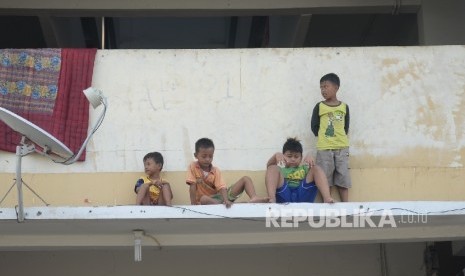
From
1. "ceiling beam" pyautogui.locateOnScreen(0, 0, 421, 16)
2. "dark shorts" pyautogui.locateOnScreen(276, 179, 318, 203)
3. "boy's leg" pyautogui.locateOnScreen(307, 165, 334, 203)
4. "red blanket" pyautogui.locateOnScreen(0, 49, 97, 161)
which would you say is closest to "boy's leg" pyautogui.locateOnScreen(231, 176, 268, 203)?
"dark shorts" pyautogui.locateOnScreen(276, 179, 318, 203)

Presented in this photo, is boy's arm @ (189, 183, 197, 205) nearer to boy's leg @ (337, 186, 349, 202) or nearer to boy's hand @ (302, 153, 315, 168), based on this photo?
boy's hand @ (302, 153, 315, 168)

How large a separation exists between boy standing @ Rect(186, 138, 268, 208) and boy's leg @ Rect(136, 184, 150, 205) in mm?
339

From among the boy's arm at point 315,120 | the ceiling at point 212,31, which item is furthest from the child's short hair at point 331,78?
A: the ceiling at point 212,31

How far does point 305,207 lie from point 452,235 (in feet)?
4.74

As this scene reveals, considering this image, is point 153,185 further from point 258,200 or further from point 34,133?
point 34,133

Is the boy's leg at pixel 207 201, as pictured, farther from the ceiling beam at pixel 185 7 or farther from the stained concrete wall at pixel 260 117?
the ceiling beam at pixel 185 7

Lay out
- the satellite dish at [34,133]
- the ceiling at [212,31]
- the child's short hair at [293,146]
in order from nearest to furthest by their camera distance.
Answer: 1. the satellite dish at [34,133]
2. the child's short hair at [293,146]
3. the ceiling at [212,31]

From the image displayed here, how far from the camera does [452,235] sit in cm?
606

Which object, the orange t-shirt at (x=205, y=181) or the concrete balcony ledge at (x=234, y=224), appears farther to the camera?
the orange t-shirt at (x=205, y=181)

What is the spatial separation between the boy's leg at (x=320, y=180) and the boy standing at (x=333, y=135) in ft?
0.64

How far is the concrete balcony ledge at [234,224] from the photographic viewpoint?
5.33 metres

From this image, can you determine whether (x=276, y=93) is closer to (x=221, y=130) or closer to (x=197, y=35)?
(x=221, y=130)

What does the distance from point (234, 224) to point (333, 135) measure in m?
1.19

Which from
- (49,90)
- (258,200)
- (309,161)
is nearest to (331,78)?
(309,161)
